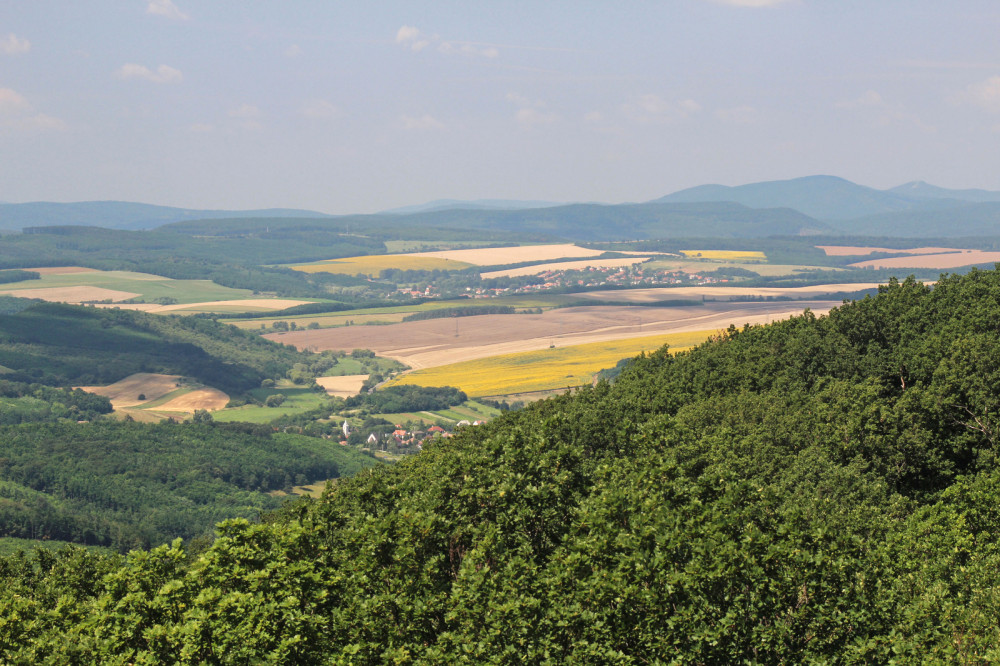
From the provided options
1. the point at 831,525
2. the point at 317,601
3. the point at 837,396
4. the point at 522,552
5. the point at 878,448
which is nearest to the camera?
the point at 317,601

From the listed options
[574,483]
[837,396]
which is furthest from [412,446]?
[574,483]

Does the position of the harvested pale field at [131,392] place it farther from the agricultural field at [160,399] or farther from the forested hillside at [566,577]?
the forested hillside at [566,577]

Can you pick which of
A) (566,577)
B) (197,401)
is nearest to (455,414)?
(197,401)

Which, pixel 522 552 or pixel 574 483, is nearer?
pixel 522 552

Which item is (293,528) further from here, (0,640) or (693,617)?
(693,617)

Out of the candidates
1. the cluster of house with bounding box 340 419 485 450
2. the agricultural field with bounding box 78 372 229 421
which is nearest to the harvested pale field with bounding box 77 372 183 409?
the agricultural field with bounding box 78 372 229 421

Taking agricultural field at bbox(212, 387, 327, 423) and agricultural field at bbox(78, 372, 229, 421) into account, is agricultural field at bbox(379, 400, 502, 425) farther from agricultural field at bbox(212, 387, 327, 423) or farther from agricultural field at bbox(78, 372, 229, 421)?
agricultural field at bbox(78, 372, 229, 421)

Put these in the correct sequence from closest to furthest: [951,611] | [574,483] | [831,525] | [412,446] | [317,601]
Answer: [951,611], [317,601], [831,525], [574,483], [412,446]

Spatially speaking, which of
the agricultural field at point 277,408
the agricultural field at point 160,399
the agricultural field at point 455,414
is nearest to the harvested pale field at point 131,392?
the agricultural field at point 160,399
